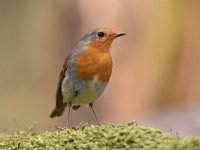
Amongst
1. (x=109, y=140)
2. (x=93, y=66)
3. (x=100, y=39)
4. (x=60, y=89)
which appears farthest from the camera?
(x=60, y=89)

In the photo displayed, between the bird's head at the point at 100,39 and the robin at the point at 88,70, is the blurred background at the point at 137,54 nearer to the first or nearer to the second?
the robin at the point at 88,70

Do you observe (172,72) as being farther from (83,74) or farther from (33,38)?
(33,38)

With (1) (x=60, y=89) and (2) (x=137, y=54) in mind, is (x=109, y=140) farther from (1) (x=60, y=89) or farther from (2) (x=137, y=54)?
(2) (x=137, y=54)

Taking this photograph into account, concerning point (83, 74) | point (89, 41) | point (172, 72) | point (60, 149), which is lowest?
point (60, 149)

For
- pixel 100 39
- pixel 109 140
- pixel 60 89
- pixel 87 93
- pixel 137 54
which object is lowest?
pixel 109 140

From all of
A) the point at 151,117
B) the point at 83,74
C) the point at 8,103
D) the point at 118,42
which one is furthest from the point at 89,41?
the point at 8,103

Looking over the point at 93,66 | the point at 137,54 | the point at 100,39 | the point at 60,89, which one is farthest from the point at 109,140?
the point at 137,54

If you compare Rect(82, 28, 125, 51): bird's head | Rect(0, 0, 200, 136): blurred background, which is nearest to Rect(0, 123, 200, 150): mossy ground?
Rect(82, 28, 125, 51): bird's head
